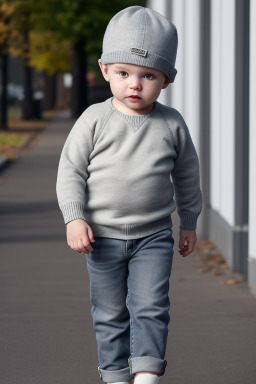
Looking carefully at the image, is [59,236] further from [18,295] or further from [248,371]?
[248,371]

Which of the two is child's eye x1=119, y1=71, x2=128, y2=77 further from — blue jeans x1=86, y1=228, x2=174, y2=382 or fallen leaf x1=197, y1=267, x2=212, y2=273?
fallen leaf x1=197, y1=267, x2=212, y2=273

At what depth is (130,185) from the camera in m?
4.38

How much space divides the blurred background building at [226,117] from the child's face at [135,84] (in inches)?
121

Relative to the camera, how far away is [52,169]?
747 inches

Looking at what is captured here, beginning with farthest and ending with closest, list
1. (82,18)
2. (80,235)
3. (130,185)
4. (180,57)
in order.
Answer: (82,18), (180,57), (130,185), (80,235)

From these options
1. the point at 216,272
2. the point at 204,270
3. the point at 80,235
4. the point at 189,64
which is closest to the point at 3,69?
the point at 189,64

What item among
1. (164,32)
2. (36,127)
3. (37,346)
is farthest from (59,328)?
(36,127)

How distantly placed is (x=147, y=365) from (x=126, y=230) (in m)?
0.56

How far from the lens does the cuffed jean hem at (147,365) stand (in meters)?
4.47

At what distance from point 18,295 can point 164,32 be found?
3.48 meters

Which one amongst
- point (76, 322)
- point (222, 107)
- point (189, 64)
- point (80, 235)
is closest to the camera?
point (80, 235)

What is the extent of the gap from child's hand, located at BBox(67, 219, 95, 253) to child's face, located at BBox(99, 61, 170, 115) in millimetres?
509

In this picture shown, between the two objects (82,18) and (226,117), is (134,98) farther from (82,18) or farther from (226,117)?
(82,18)

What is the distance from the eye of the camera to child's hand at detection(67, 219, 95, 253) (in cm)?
428
